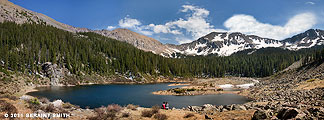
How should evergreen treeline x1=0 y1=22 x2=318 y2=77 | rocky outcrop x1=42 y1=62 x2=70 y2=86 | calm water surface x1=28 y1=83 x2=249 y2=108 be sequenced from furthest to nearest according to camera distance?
evergreen treeline x1=0 y1=22 x2=318 y2=77 < rocky outcrop x1=42 y1=62 x2=70 y2=86 < calm water surface x1=28 y1=83 x2=249 y2=108

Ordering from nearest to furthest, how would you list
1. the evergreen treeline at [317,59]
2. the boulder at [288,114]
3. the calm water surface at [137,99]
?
the boulder at [288,114]
the calm water surface at [137,99]
the evergreen treeline at [317,59]

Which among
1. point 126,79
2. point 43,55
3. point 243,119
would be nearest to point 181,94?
point 243,119

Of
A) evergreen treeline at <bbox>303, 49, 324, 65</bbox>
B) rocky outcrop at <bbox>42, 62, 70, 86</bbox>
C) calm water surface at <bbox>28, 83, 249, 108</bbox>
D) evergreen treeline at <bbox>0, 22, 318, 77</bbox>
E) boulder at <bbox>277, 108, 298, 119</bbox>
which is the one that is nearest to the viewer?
boulder at <bbox>277, 108, 298, 119</bbox>

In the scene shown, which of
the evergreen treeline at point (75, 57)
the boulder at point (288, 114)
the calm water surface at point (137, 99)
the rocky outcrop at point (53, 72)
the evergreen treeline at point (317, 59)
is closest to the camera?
the boulder at point (288, 114)

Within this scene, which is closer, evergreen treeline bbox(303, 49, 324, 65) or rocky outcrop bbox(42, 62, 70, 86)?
A: evergreen treeline bbox(303, 49, 324, 65)

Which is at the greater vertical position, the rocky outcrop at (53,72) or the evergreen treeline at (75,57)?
the evergreen treeline at (75,57)

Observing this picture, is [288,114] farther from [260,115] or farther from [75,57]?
[75,57]

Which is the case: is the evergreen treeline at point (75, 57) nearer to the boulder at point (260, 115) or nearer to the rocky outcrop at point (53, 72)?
the rocky outcrop at point (53, 72)

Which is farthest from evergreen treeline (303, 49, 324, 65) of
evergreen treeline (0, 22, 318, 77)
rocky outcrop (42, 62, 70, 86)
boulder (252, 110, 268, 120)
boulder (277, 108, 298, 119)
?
rocky outcrop (42, 62, 70, 86)

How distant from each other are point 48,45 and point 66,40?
2814 centimetres

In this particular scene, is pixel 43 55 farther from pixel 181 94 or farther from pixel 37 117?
pixel 37 117

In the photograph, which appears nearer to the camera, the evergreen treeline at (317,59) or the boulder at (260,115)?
the boulder at (260,115)

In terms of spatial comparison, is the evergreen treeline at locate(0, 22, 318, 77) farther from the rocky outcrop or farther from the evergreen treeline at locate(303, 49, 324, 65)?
the evergreen treeline at locate(303, 49, 324, 65)

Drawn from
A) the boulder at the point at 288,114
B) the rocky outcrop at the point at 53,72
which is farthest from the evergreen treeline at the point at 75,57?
the boulder at the point at 288,114
